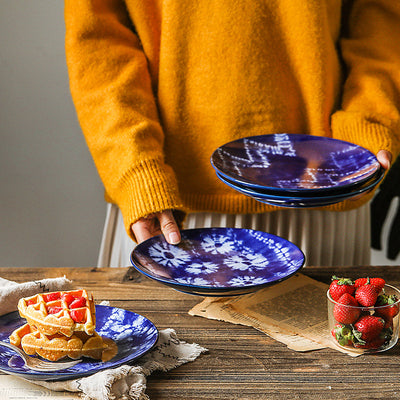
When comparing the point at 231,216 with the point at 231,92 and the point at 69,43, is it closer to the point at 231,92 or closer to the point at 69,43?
the point at 231,92

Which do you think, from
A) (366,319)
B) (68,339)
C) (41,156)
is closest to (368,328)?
→ (366,319)

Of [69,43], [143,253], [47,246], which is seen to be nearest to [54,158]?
[47,246]

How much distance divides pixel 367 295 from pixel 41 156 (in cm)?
132

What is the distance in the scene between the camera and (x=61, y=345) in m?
0.72

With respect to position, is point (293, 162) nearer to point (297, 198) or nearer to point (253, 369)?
point (297, 198)

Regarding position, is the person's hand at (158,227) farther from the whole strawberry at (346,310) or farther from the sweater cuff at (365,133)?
the sweater cuff at (365,133)

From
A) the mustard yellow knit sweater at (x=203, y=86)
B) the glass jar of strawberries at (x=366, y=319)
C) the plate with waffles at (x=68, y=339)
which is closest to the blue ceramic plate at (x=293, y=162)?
the mustard yellow knit sweater at (x=203, y=86)

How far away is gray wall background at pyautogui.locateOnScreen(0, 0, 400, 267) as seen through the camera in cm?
171

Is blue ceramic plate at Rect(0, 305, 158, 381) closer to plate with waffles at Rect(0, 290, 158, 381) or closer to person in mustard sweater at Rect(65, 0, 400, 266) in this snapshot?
plate with waffles at Rect(0, 290, 158, 381)

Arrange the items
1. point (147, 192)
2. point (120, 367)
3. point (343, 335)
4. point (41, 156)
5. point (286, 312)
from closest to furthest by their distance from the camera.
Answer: point (120, 367), point (343, 335), point (286, 312), point (147, 192), point (41, 156)

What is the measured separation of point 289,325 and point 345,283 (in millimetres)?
119

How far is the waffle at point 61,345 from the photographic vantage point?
2.35 ft

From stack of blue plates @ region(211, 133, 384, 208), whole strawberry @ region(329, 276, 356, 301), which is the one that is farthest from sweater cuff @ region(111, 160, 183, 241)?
whole strawberry @ region(329, 276, 356, 301)

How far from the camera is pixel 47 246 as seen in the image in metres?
1.89
